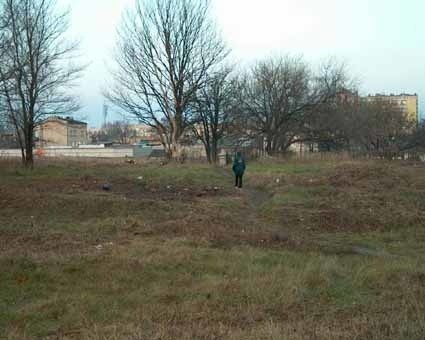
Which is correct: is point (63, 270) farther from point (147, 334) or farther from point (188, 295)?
point (147, 334)

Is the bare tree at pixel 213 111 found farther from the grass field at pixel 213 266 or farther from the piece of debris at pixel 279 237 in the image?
the piece of debris at pixel 279 237

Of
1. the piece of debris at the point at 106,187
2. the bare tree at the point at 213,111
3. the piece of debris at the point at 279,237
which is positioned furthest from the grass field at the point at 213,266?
the bare tree at the point at 213,111

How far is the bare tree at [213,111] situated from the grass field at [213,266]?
89.0 ft

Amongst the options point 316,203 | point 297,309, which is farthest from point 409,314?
point 316,203

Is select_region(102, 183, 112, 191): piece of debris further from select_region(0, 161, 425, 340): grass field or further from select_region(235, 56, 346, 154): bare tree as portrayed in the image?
select_region(235, 56, 346, 154): bare tree

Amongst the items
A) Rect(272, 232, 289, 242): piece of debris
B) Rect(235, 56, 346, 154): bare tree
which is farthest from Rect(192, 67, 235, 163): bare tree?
Rect(272, 232, 289, 242): piece of debris

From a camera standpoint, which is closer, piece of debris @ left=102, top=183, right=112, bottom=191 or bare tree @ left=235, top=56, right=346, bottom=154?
piece of debris @ left=102, top=183, right=112, bottom=191

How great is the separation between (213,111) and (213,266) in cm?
4395

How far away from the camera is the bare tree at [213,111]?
151 feet

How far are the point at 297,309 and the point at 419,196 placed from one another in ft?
46.4

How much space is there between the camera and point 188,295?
282 inches

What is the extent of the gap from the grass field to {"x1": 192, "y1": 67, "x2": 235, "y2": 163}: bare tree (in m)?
27.1

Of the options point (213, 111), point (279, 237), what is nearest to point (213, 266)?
point (279, 237)

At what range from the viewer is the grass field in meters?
5.61
